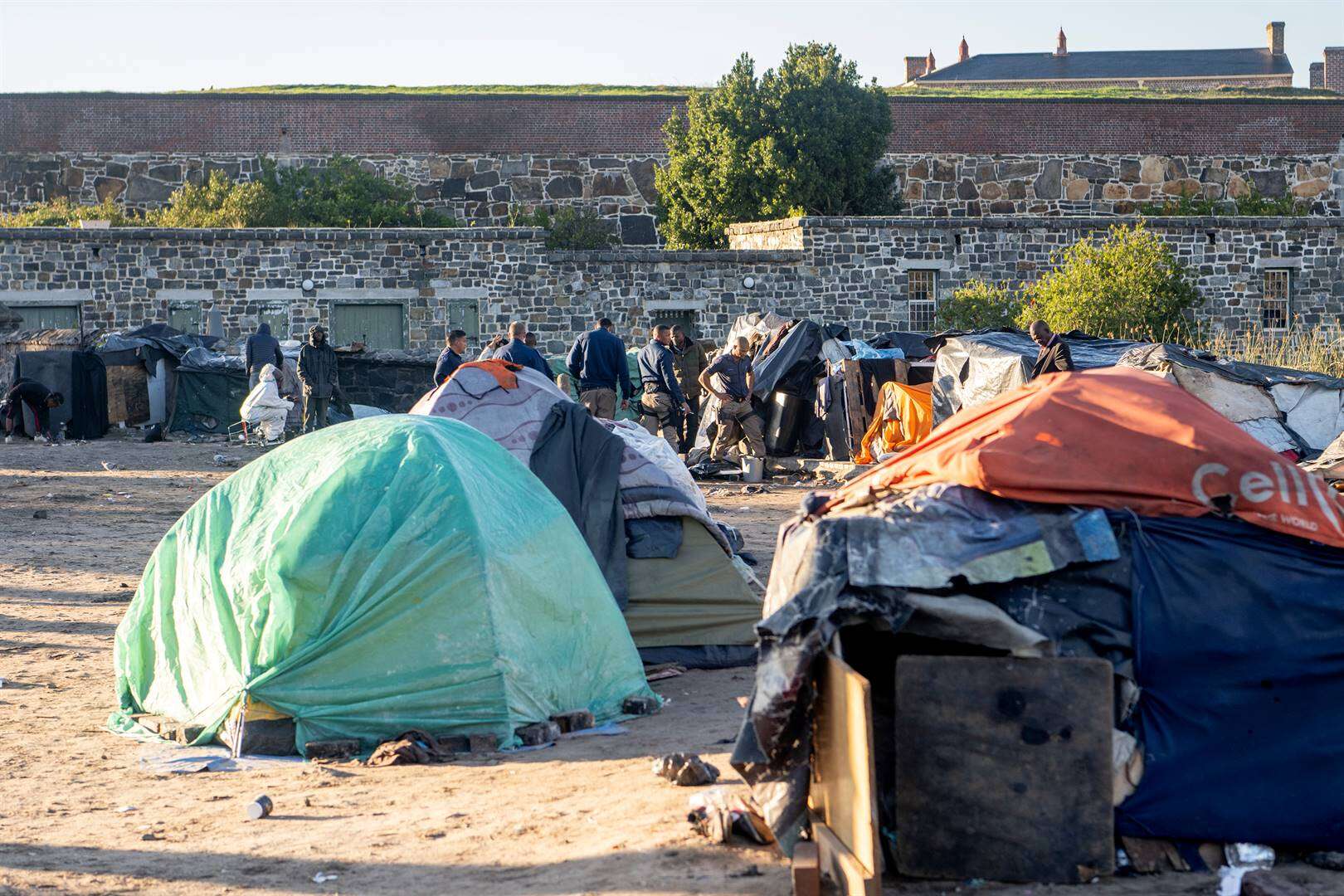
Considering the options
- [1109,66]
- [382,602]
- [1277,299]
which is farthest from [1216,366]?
[1109,66]

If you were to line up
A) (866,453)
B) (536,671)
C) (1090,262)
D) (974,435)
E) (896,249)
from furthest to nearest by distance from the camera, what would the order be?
1. (896,249)
2. (1090,262)
3. (866,453)
4. (536,671)
5. (974,435)

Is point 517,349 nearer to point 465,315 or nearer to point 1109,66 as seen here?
point 465,315

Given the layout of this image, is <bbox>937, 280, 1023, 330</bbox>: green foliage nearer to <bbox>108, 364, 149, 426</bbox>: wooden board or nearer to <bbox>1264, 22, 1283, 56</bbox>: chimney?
→ <bbox>108, 364, 149, 426</bbox>: wooden board

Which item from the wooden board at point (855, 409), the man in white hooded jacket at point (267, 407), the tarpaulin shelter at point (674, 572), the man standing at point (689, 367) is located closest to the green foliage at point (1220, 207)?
the man standing at point (689, 367)

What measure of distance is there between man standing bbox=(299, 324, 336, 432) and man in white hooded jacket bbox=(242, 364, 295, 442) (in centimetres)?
39

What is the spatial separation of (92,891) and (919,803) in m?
2.78

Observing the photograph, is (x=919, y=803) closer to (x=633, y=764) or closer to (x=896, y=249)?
(x=633, y=764)

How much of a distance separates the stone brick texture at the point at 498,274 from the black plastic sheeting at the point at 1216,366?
1312 centimetres

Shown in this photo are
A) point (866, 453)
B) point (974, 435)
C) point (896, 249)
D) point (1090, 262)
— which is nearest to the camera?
point (974, 435)

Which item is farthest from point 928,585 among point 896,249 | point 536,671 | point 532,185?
point 532,185

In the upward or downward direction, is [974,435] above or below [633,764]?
above

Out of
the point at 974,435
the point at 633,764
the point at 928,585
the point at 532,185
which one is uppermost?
the point at 532,185

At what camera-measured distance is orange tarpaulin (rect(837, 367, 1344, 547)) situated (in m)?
5.18

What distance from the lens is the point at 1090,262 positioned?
77.9ft
